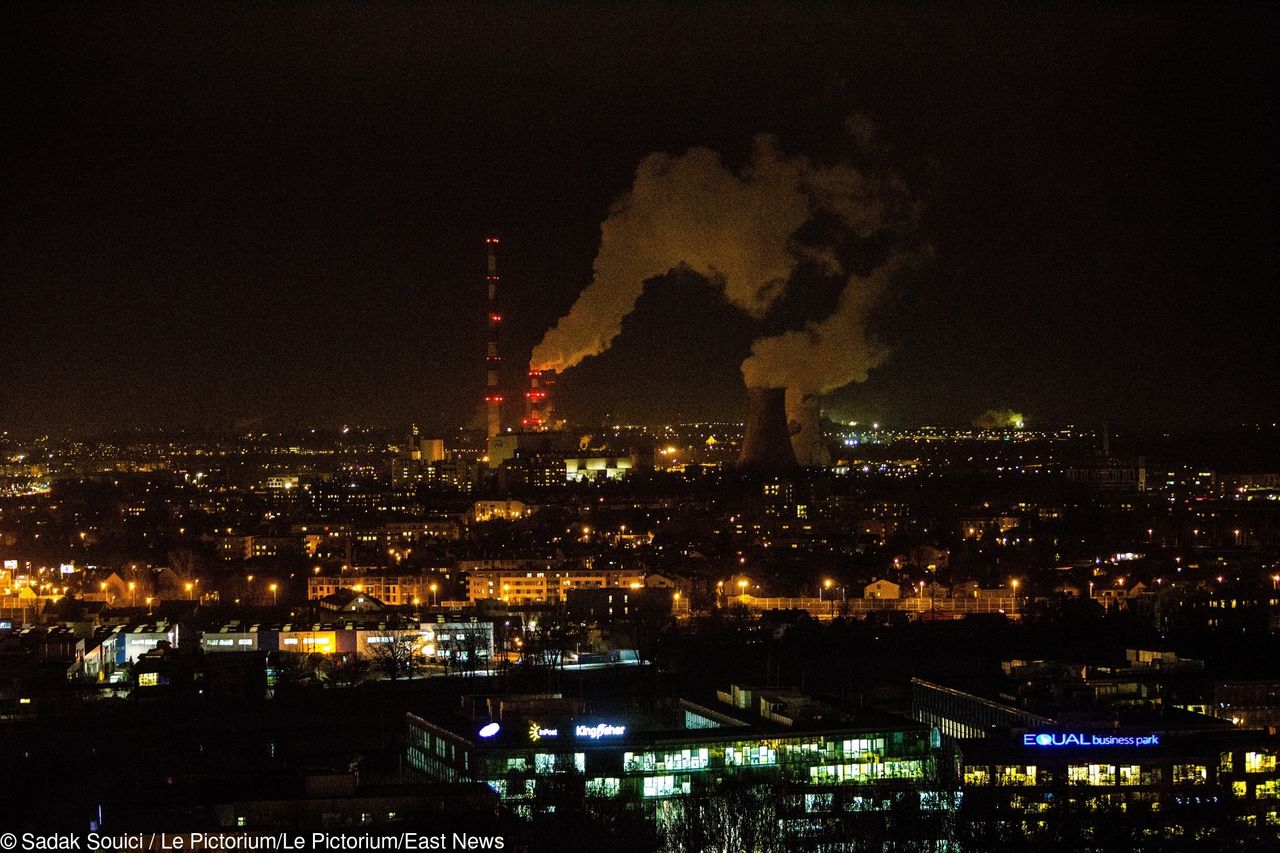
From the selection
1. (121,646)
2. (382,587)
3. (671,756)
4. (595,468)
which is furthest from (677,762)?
(595,468)

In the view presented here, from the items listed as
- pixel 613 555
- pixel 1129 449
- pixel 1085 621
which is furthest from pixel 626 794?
pixel 1129 449

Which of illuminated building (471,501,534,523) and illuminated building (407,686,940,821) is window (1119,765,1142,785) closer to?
illuminated building (407,686,940,821)

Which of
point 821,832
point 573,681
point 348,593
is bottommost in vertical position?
point 821,832

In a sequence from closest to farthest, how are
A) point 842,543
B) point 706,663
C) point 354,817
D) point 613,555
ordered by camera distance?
point 354,817
point 706,663
point 613,555
point 842,543

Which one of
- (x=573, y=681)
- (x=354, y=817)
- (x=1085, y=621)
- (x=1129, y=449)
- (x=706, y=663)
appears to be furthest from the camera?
(x=1129, y=449)

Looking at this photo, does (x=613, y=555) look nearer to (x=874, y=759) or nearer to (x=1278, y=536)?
(x=1278, y=536)

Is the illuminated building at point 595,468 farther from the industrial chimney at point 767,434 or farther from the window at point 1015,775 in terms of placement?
the window at point 1015,775

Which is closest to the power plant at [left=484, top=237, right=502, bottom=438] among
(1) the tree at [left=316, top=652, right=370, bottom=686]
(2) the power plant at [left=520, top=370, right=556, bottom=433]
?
(2) the power plant at [left=520, top=370, right=556, bottom=433]

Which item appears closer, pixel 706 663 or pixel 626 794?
pixel 626 794

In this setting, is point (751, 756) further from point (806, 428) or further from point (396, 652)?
point (806, 428)
